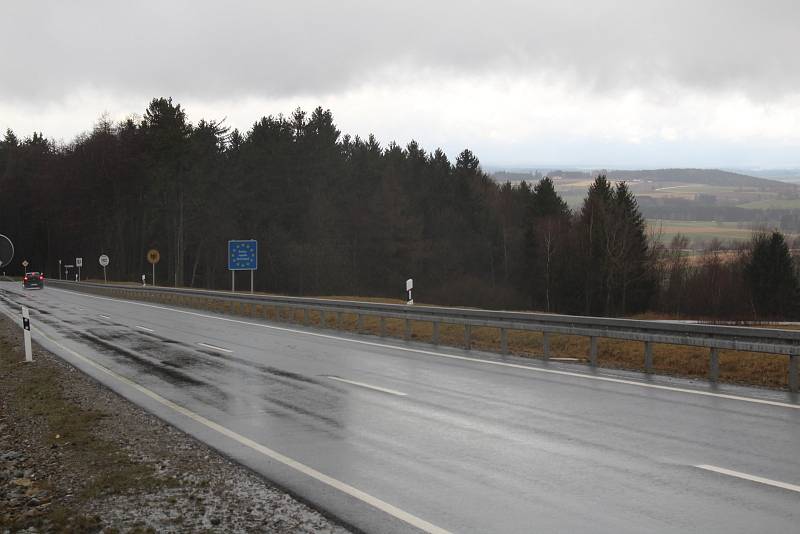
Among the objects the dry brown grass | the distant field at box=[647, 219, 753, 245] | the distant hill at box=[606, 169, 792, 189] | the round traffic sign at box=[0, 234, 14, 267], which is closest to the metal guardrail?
the dry brown grass

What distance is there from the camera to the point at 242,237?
308 ft

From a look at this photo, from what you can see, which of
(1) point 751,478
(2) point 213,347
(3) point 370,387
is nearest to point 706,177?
(2) point 213,347

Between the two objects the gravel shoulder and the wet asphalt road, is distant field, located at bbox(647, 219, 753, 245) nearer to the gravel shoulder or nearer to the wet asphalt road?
the wet asphalt road

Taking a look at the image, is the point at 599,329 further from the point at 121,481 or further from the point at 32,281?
the point at 32,281

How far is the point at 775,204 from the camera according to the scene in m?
143

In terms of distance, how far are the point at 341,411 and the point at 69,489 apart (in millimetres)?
4587

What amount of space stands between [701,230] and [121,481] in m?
127

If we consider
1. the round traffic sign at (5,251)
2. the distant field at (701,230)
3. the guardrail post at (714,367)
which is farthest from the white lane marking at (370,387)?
the distant field at (701,230)

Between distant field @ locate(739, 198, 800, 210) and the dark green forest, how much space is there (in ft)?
160

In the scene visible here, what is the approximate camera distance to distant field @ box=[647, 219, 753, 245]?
112 m

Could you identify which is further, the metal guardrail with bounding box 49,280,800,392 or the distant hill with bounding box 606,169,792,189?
the distant hill with bounding box 606,169,792,189

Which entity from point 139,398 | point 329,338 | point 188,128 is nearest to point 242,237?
point 188,128

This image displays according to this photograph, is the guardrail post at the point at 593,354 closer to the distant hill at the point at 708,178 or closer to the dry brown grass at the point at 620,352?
the dry brown grass at the point at 620,352

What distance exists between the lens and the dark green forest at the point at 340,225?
78938 mm
